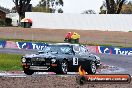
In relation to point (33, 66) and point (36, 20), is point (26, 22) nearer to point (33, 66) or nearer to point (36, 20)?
point (36, 20)

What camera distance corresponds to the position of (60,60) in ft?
70.1

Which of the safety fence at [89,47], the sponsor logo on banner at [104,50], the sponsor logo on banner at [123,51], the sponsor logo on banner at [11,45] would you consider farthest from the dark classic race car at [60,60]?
the sponsor logo on banner at [11,45]

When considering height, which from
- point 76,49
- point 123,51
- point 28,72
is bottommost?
point 123,51

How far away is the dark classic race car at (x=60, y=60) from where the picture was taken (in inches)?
830

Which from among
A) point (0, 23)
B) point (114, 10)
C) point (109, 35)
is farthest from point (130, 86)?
point (0, 23)

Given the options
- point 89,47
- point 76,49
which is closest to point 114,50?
point 89,47

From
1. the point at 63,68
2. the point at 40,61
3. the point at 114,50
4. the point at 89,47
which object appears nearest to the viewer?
the point at 40,61

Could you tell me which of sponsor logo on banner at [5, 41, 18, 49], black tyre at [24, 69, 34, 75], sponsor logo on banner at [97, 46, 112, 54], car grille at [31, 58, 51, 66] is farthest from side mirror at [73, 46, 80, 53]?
sponsor logo on banner at [5, 41, 18, 49]

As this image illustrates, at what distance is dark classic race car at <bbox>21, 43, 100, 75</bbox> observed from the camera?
21.1m

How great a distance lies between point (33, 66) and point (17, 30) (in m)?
43.9

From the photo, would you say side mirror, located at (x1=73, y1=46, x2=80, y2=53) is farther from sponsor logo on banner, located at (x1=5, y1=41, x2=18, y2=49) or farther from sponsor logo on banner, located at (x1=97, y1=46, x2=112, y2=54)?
sponsor logo on banner, located at (x1=5, y1=41, x2=18, y2=49)

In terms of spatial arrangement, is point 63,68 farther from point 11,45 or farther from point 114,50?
point 11,45

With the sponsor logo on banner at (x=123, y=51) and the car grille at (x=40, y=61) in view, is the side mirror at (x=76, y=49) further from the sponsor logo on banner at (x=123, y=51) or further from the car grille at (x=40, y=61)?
the sponsor logo on banner at (x=123, y=51)

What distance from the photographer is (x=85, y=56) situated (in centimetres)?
2291
